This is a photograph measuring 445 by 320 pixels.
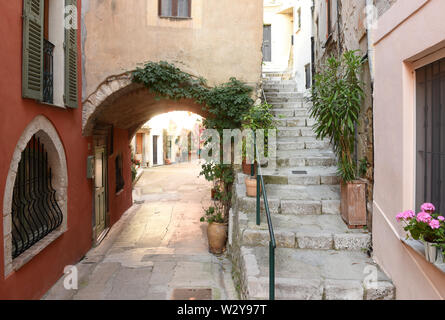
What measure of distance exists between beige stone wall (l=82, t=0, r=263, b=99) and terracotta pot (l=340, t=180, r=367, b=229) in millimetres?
3407

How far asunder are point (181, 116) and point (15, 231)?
2484cm

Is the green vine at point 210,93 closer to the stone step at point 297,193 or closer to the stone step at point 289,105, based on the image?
the stone step at point 297,193

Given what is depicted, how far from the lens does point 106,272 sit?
18.6 feet

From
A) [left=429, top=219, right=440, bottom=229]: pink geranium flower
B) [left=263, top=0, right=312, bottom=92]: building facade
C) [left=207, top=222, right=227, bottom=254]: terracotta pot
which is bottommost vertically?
[left=207, top=222, right=227, bottom=254]: terracotta pot

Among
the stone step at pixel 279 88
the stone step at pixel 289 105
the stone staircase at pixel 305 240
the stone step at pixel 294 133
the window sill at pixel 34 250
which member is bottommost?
the window sill at pixel 34 250

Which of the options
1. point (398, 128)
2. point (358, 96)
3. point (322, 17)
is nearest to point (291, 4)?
point (322, 17)

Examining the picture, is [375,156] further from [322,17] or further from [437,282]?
[322,17]

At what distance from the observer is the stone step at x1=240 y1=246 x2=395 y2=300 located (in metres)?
3.12

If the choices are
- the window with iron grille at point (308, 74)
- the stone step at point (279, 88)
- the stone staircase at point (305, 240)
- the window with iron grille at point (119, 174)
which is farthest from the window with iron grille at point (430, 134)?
the window with iron grille at point (308, 74)

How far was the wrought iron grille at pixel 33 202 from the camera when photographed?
14.4ft

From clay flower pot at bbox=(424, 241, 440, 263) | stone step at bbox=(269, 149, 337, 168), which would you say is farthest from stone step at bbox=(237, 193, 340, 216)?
clay flower pot at bbox=(424, 241, 440, 263)

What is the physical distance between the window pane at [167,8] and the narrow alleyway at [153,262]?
4933mm

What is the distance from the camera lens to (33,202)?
4805 millimetres

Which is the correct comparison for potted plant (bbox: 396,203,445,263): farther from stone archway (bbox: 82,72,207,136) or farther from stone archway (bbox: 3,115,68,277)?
stone archway (bbox: 82,72,207,136)
